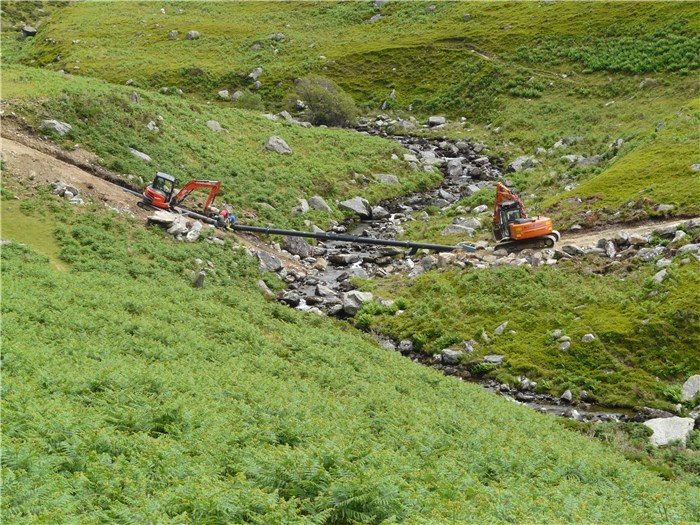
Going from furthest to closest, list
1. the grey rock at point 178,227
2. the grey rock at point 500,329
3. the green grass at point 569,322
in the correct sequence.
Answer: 1. the grey rock at point 178,227
2. the grey rock at point 500,329
3. the green grass at point 569,322

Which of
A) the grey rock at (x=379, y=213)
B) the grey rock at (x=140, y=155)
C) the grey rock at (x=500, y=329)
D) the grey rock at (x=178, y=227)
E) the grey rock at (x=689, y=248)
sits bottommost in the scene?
the grey rock at (x=379, y=213)

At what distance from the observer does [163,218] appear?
1529 inches

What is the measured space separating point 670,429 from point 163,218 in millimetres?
28421

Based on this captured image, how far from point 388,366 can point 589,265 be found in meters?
15.2

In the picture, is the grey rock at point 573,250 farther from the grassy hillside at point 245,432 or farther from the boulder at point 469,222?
the grassy hillside at point 245,432

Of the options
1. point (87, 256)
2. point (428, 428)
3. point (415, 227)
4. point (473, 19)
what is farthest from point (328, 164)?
point (473, 19)

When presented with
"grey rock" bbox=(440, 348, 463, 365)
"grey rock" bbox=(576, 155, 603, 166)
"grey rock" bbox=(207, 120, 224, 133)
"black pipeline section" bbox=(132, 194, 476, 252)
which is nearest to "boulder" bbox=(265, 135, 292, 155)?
"grey rock" bbox=(207, 120, 224, 133)

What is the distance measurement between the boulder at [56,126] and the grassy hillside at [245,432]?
15238 mm

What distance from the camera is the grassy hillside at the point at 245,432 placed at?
11.1 meters

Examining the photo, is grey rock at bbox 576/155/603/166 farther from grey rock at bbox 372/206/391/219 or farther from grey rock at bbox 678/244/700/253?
grey rock at bbox 678/244/700/253

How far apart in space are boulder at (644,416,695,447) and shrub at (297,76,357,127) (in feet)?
197

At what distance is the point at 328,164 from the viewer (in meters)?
57.7

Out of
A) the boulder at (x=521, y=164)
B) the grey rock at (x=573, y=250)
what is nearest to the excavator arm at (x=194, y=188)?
the grey rock at (x=573, y=250)

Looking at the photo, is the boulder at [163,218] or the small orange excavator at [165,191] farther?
the small orange excavator at [165,191]
